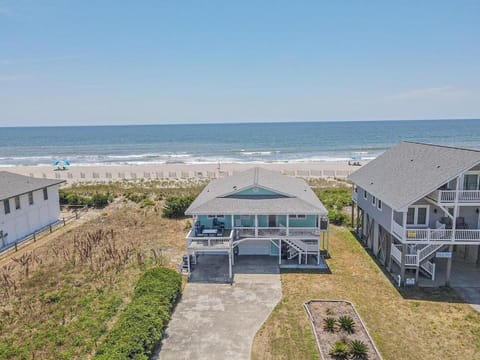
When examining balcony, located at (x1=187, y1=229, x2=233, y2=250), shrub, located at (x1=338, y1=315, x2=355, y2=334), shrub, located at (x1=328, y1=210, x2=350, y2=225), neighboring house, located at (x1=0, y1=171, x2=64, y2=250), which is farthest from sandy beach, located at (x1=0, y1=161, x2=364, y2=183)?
shrub, located at (x1=338, y1=315, x2=355, y2=334)

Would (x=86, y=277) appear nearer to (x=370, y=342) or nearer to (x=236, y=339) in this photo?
(x=236, y=339)

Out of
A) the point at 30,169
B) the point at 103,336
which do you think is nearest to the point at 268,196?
the point at 103,336

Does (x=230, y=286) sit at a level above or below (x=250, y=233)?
below

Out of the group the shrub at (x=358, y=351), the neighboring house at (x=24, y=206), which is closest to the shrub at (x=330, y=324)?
the shrub at (x=358, y=351)

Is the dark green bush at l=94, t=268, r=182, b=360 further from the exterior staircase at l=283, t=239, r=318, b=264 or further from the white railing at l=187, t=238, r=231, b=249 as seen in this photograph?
the exterior staircase at l=283, t=239, r=318, b=264

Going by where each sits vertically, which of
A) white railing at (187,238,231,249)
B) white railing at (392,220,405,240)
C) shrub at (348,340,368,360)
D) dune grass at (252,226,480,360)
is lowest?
dune grass at (252,226,480,360)

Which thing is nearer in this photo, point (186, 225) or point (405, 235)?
point (405, 235)

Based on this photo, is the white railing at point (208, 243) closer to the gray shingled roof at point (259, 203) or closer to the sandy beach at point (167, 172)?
the gray shingled roof at point (259, 203)
